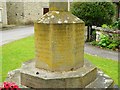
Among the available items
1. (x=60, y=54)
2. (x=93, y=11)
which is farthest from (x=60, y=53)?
(x=93, y=11)

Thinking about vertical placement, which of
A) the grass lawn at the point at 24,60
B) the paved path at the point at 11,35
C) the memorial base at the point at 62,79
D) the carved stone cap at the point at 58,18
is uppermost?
the carved stone cap at the point at 58,18

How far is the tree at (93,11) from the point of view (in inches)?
475

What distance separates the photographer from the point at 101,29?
1184 centimetres

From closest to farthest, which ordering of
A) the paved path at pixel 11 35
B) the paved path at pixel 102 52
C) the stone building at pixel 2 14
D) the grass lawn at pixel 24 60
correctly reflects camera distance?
the grass lawn at pixel 24 60 → the paved path at pixel 102 52 → the paved path at pixel 11 35 → the stone building at pixel 2 14

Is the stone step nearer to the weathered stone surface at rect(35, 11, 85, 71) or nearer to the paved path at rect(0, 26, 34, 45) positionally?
the weathered stone surface at rect(35, 11, 85, 71)

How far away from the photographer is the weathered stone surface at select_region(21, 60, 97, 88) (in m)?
4.34

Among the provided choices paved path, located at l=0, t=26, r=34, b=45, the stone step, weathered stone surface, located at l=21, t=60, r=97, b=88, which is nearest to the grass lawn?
the stone step

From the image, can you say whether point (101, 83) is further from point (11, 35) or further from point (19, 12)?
point (19, 12)

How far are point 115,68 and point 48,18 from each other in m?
3.64

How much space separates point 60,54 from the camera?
4672 millimetres

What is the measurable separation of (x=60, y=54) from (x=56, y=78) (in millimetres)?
562

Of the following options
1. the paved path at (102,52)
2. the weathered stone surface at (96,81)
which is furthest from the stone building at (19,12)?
the weathered stone surface at (96,81)

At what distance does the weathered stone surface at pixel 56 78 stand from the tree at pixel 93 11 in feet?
25.0

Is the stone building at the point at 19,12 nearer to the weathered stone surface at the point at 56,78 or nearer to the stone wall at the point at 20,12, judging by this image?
the stone wall at the point at 20,12
